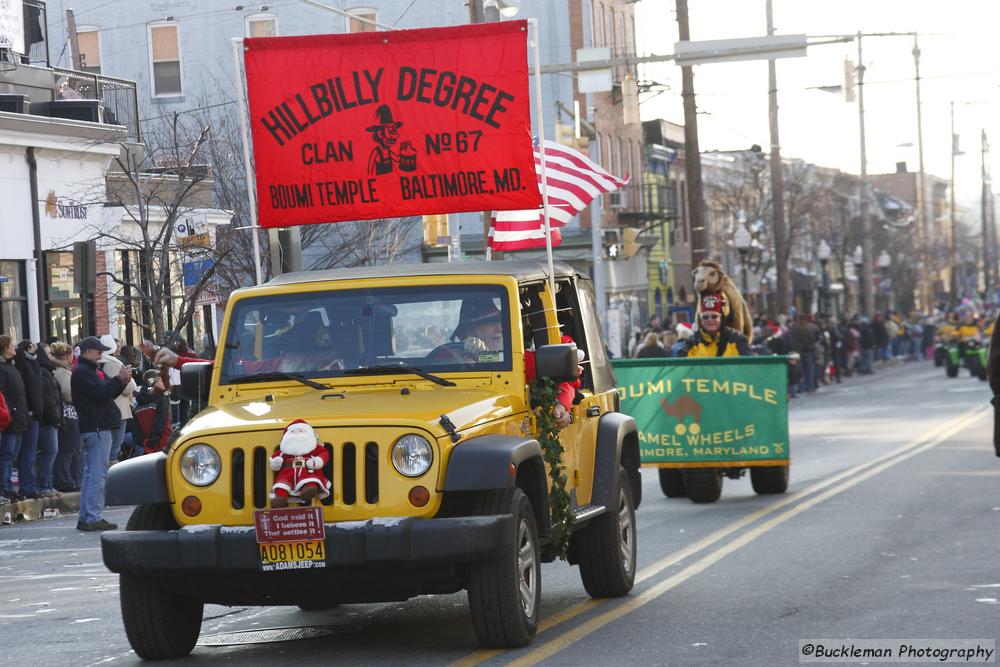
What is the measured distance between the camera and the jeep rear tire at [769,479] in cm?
1700

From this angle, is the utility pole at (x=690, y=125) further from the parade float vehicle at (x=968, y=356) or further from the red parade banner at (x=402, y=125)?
the red parade banner at (x=402, y=125)

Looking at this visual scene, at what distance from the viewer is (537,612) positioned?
880cm

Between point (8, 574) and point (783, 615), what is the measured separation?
6829 millimetres

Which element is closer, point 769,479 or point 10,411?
point 769,479

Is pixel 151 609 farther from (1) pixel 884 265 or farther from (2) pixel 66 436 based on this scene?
(1) pixel 884 265

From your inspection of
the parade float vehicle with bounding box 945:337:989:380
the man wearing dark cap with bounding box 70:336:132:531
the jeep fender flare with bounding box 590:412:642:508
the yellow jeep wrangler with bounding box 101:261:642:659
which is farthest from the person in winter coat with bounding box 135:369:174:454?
the parade float vehicle with bounding box 945:337:989:380

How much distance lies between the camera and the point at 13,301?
2820cm

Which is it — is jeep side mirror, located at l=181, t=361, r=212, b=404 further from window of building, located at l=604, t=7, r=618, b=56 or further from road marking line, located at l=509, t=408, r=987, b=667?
window of building, located at l=604, t=7, r=618, b=56

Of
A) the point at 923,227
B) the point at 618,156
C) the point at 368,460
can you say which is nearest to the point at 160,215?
the point at 368,460

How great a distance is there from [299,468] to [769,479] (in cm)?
978

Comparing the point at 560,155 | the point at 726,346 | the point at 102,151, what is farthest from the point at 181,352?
the point at 102,151

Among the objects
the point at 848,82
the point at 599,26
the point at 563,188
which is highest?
the point at 599,26

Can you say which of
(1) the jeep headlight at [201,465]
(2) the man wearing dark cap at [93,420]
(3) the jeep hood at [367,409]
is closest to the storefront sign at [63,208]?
(2) the man wearing dark cap at [93,420]

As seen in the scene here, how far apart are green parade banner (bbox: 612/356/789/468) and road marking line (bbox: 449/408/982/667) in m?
0.62
